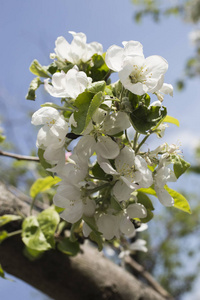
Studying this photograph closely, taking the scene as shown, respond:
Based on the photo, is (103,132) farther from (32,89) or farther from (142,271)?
(142,271)

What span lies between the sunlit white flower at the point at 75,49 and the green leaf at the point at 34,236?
0.45m

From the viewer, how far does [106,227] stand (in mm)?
612

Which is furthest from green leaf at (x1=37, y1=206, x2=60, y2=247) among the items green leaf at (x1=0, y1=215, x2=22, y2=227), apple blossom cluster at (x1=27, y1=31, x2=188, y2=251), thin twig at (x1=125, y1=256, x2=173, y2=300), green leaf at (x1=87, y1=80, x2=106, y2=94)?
thin twig at (x1=125, y1=256, x2=173, y2=300)

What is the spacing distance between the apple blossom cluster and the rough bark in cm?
48

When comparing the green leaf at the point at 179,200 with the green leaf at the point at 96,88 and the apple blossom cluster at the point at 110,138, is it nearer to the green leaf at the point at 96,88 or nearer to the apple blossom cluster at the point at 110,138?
the apple blossom cluster at the point at 110,138

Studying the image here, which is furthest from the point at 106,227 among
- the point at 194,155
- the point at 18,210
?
the point at 194,155

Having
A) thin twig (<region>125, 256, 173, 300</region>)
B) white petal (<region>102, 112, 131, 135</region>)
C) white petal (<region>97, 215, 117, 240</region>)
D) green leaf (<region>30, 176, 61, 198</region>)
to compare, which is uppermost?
white petal (<region>102, 112, 131, 135</region>)

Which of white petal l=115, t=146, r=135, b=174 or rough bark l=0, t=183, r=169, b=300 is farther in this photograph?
rough bark l=0, t=183, r=169, b=300

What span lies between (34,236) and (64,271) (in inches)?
11.9

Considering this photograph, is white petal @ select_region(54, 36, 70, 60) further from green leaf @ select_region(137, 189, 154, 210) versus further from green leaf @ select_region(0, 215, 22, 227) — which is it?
green leaf @ select_region(0, 215, 22, 227)

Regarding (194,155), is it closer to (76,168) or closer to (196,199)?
(196,199)

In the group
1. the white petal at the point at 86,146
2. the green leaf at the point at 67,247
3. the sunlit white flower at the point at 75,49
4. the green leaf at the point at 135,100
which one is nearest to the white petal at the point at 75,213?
the white petal at the point at 86,146

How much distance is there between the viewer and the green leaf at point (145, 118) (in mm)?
546

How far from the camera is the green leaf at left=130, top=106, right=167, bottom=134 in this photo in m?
0.55
